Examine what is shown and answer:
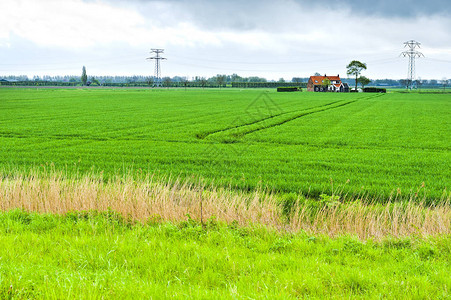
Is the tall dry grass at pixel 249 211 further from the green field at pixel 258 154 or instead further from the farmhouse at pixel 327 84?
the farmhouse at pixel 327 84

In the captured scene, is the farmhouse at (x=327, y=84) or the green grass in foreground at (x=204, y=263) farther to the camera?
the farmhouse at (x=327, y=84)

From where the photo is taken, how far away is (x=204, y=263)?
5410 mm

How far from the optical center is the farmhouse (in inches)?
5374

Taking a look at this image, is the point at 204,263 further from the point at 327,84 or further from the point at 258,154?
the point at 327,84

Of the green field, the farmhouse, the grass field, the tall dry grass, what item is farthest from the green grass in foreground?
the farmhouse

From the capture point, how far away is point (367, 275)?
16.3ft

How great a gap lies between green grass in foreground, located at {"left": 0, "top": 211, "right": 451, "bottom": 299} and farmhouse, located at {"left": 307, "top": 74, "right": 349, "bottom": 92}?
136 m

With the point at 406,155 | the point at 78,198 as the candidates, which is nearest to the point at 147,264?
the point at 78,198

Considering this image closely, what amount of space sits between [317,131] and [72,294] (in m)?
22.8

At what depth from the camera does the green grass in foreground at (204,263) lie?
4449 millimetres

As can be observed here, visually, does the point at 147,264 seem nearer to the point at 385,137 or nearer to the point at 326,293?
the point at 326,293

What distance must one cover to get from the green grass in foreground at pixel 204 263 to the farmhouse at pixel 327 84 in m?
136

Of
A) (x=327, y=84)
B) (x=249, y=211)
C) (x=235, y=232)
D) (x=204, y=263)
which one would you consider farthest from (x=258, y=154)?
(x=327, y=84)

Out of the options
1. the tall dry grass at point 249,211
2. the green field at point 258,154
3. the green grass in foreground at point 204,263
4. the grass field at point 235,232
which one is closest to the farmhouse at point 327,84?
the green field at point 258,154
